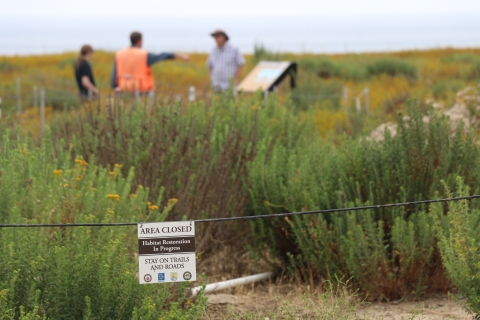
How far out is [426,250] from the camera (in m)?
5.11

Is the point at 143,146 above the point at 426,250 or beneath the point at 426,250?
above

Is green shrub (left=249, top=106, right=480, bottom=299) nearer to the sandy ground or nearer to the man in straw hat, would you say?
the sandy ground

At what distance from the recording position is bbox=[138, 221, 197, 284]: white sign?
3.74 metres

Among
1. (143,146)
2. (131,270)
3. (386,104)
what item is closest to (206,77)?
(386,104)

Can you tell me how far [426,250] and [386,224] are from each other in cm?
40

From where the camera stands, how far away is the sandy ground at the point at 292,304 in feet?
15.5

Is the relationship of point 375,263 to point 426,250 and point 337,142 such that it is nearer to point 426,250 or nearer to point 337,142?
point 426,250

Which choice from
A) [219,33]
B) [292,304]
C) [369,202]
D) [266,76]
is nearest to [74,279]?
[292,304]

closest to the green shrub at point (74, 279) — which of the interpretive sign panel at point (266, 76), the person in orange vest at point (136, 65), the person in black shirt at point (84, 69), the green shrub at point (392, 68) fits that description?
the person in orange vest at point (136, 65)

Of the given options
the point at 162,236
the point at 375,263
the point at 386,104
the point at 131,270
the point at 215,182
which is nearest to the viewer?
the point at 162,236

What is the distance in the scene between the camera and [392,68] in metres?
25.7

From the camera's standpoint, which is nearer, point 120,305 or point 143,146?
point 120,305

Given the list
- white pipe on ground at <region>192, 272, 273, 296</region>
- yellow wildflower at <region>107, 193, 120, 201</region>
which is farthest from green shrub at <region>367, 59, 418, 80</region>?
yellow wildflower at <region>107, 193, 120, 201</region>

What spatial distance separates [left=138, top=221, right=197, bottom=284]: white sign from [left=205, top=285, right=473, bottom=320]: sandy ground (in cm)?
87
